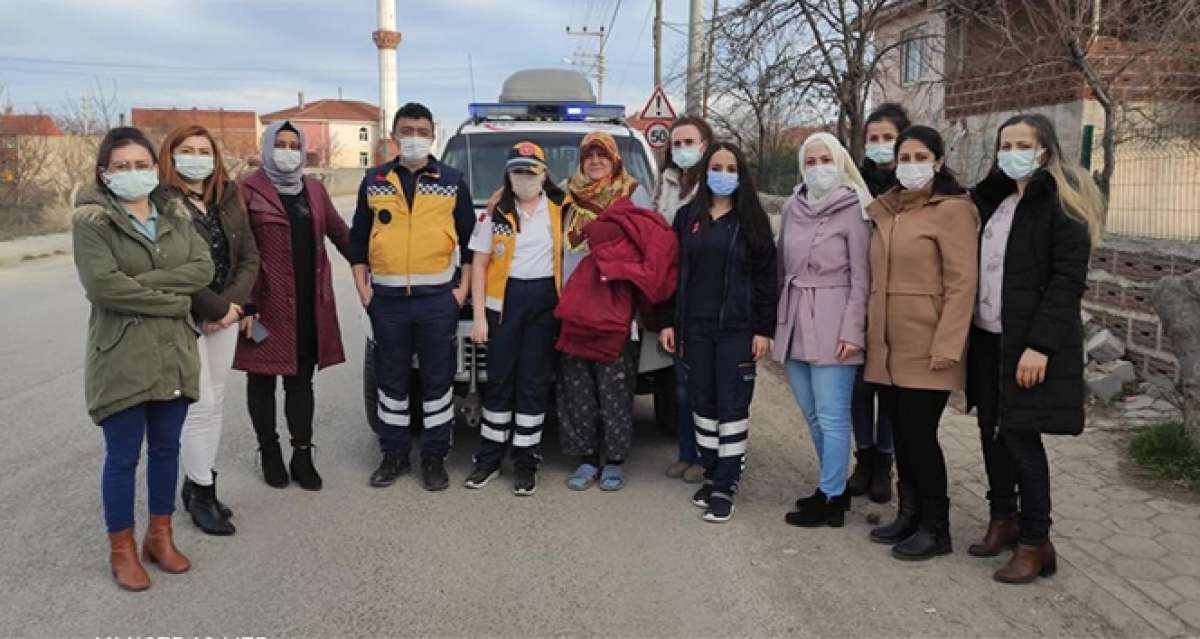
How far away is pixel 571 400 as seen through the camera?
17.0 feet

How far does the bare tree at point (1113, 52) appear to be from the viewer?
28.9 feet

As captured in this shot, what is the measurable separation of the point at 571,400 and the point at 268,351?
1.63m

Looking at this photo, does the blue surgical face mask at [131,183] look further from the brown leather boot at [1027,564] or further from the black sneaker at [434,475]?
the brown leather boot at [1027,564]

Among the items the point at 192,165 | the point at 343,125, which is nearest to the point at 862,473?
the point at 192,165

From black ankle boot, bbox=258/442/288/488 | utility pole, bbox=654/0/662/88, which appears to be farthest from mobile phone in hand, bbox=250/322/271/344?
utility pole, bbox=654/0/662/88

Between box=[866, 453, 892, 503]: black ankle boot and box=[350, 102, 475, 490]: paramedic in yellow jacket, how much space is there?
2.34 meters

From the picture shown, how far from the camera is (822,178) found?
173 inches

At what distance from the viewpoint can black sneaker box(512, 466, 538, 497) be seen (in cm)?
503

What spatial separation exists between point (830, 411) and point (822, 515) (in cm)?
54

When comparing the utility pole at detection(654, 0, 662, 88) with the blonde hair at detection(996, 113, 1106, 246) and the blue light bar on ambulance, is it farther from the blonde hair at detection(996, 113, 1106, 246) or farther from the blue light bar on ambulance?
the blonde hair at detection(996, 113, 1106, 246)

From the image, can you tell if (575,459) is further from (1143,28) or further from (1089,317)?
(1143,28)

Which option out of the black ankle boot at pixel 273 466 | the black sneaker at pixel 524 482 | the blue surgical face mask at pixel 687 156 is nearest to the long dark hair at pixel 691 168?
the blue surgical face mask at pixel 687 156

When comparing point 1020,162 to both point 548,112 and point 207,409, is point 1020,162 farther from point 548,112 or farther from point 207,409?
point 548,112

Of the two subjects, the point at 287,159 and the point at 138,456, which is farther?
the point at 287,159
